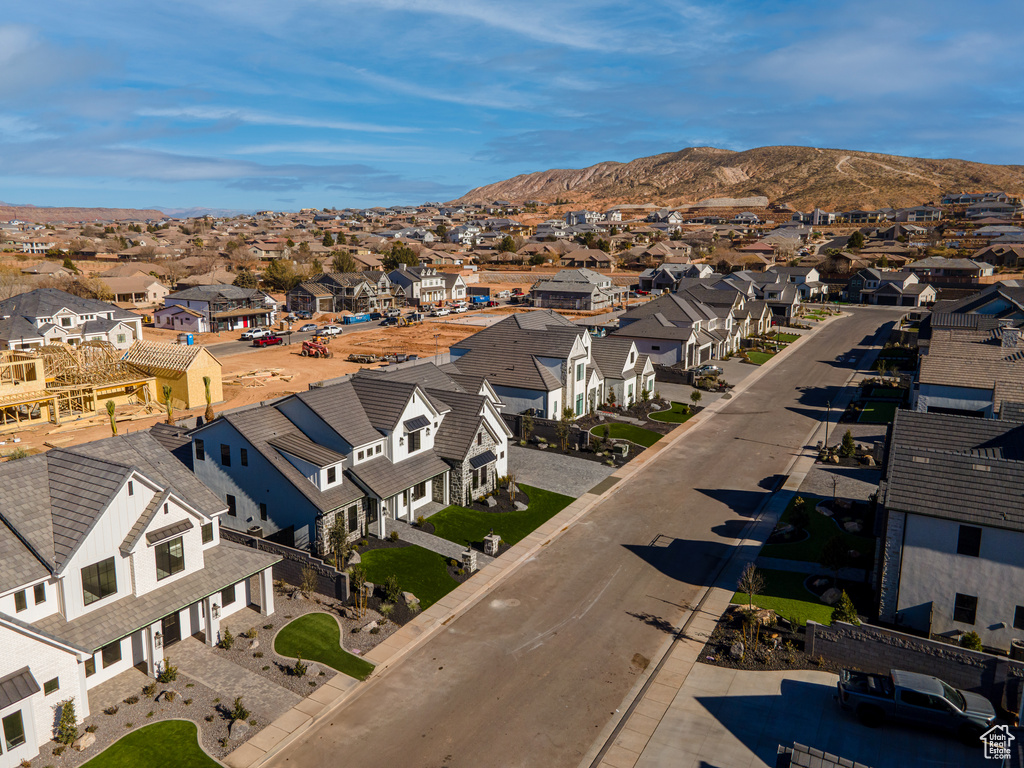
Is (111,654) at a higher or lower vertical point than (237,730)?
higher

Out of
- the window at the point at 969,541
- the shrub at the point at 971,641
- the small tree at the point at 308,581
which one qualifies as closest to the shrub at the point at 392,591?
the small tree at the point at 308,581

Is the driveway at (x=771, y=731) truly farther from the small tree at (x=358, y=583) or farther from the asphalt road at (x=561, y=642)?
the small tree at (x=358, y=583)

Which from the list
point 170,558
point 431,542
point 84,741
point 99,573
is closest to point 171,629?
→ point 170,558

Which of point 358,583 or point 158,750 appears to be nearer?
point 158,750

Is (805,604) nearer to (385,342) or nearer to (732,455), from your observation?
(732,455)

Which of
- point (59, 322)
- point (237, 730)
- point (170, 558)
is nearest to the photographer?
point (237, 730)

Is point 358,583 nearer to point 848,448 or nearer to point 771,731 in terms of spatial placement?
point 771,731

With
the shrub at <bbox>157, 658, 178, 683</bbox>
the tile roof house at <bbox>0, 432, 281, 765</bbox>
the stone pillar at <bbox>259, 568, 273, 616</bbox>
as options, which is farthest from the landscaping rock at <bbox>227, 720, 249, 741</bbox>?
the stone pillar at <bbox>259, 568, 273, 616</bbox>
